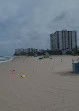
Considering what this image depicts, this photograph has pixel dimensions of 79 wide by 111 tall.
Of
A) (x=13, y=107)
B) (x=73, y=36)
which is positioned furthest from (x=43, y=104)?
(x=73, y=36)

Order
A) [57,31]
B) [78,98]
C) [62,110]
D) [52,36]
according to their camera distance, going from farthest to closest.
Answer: [52,36]
[57,31]
[78,98]
[62,110]

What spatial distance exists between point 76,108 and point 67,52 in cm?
7798

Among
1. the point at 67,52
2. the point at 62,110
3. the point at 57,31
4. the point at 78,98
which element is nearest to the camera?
the point at 62,110

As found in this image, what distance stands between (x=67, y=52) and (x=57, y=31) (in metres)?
31.9

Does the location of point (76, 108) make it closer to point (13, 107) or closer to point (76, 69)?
point (13, 107)

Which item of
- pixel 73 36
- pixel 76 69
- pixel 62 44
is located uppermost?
pixel 73 36

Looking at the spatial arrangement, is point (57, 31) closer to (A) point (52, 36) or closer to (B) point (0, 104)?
(A) point (52, 36)

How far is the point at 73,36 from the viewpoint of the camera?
338ft

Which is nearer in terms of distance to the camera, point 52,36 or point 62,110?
point 62,110

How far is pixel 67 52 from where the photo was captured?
252 ft

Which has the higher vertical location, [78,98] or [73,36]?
[73,36]

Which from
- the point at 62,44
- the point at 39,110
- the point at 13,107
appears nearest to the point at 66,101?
the point at 39,110

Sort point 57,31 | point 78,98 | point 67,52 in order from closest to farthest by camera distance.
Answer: point 78,98
point 67,52
point 57,31

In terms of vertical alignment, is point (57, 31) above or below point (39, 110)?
above
